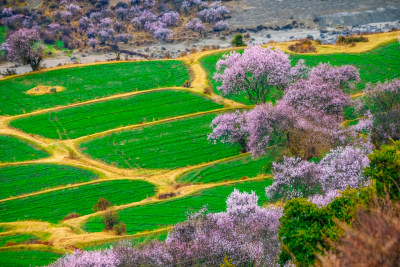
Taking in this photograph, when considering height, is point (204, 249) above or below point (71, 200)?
above

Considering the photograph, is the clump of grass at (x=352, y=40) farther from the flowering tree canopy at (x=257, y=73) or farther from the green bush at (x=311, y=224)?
the green bush at (x=311, y=224)

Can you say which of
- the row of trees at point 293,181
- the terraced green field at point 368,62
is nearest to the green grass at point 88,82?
the terraced green field at point 368,62

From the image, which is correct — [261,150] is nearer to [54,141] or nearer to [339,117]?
[339,117]

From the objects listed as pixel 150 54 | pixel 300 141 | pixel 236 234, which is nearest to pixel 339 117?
pixel 300 141

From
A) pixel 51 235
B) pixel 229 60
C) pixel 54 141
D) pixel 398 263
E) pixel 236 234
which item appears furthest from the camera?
pixel 229 60

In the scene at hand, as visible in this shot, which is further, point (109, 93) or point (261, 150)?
point (109, 93)

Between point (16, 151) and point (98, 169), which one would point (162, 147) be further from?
point (16, 151)

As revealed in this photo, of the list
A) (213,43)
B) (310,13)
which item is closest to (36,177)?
(213,43)
